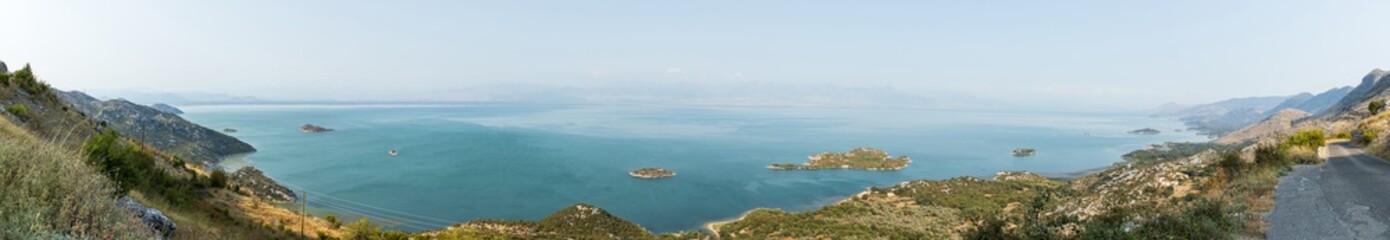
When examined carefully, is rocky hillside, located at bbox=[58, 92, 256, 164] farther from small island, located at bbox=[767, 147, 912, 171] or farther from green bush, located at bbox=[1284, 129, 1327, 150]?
green bush, located at bbox=[1284, 129, 1327, 150]

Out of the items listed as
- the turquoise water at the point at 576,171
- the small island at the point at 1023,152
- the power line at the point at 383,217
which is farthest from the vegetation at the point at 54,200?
the small island at the point at 1023,152

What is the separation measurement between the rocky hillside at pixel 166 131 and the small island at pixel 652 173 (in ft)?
170

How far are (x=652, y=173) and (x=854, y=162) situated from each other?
126ft

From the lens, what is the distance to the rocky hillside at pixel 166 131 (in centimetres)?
7100

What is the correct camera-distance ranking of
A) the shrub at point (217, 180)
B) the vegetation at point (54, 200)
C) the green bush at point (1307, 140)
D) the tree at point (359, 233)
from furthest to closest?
1. the shrub at point (217, 180)
2. the tree at point (359, 233)
3. the green bush at point (1307, 140)
4. the vegetation at point (54, 200)

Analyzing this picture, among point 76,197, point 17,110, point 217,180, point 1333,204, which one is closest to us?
point 76,197

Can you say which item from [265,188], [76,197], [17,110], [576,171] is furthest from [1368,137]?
[576,171]

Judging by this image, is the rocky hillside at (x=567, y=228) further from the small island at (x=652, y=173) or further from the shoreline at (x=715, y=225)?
the small island at (x=652, y=173)

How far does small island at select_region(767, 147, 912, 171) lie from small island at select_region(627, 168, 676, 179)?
1878 centimetres

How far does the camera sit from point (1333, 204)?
10.5 metres

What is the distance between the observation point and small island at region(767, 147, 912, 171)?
94.5m

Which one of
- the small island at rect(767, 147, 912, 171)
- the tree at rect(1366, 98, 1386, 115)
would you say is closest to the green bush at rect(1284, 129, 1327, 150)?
the tree at rect(1366, 98, 1386, 115)

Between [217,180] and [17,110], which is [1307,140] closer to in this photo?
[17,110]

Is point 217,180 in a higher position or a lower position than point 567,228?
higher
